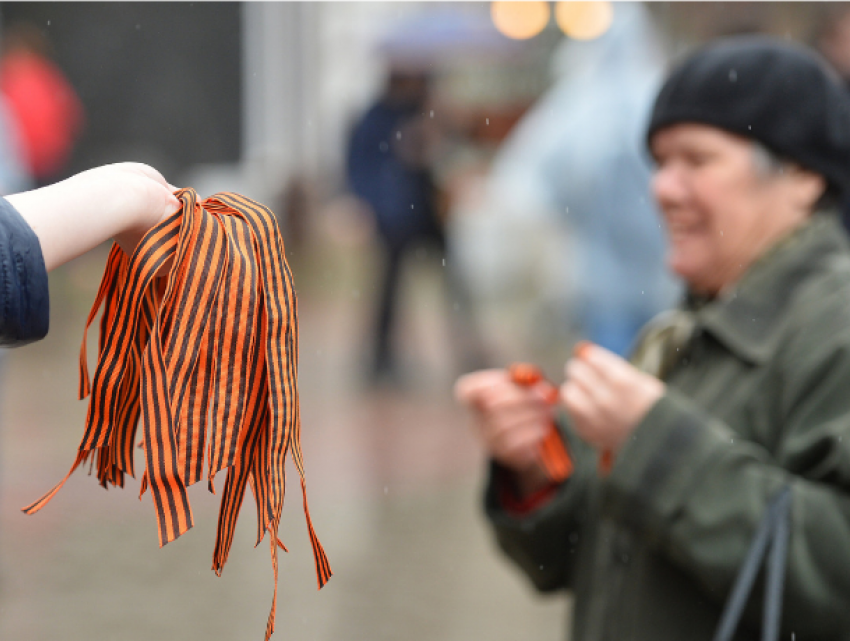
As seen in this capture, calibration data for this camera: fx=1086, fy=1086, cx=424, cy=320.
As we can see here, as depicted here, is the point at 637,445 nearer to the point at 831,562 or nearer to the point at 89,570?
the point at 831,562

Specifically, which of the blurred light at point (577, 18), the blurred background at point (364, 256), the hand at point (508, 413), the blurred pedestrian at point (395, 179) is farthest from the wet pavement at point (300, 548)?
the blurred light at point (577, 18)

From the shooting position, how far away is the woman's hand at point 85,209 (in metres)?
0.75

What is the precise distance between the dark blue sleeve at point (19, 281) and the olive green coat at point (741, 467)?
3.29 ft

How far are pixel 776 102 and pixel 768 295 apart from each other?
0.31 metres

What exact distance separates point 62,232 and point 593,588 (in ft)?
4.12

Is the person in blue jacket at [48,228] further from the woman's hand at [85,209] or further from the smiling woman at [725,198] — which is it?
the smiling woman at [725,198]

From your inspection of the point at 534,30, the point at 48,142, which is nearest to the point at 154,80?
the point at 534,30

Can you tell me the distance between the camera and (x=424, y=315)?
10078 mm

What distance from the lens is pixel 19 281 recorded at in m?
0.74

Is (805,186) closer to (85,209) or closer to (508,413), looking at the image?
(508,413)

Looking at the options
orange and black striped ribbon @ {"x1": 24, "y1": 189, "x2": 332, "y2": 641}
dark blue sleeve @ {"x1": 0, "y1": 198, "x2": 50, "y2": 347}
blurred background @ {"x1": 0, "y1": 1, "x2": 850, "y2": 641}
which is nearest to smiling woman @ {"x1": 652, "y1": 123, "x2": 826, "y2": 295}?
blurred background @ {"x1": 0, "y1": 1, "x2": 850, "y2": 641}

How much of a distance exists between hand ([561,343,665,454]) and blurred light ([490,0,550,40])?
1087 cm

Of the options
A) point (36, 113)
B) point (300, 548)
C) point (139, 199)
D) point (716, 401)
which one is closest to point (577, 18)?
point (36, 113)

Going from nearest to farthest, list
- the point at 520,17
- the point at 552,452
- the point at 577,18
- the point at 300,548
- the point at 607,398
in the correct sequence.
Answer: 1. the point at 607,398
2. the point at 552,452
3. the point at 300,548
4. the point at 577,18
5. the point at 520,17
